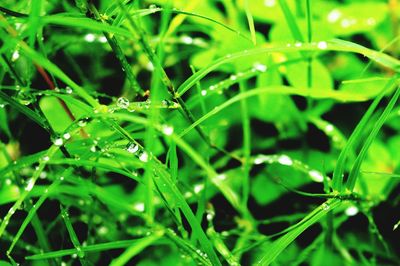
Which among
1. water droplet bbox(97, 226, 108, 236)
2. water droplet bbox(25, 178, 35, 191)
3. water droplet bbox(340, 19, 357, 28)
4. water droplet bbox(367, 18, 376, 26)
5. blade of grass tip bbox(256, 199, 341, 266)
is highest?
water droplet bbox(340, 19, 357, 28)

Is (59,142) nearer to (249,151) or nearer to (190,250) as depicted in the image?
(190,250)

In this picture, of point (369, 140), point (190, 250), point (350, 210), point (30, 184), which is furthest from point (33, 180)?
point (350, 210)

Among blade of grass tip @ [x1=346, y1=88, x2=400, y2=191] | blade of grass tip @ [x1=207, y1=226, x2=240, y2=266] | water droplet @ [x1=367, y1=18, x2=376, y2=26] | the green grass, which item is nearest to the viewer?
blade of grass tip @ [x1=346, y1=88, x2=400, y2=191]

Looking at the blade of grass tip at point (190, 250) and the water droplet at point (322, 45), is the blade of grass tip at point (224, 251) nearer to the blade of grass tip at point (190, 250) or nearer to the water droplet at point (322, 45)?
the blade of grass tip at point (190, 250)

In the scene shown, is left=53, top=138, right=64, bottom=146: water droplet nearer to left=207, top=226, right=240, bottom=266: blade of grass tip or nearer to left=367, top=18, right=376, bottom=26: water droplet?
left=207, top=226, right=240, bottom=266: blade of grass tip

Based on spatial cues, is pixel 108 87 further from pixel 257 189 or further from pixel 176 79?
pixel 257 189

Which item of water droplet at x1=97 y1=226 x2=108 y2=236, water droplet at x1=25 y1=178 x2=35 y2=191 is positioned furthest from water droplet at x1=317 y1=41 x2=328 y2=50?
water droplet at x1=97 y1=226 x2=108 y2=236

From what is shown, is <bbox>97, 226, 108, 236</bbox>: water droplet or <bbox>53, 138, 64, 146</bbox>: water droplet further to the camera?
<bbox>97, 226, 108, 236</bbox>: water droplet
